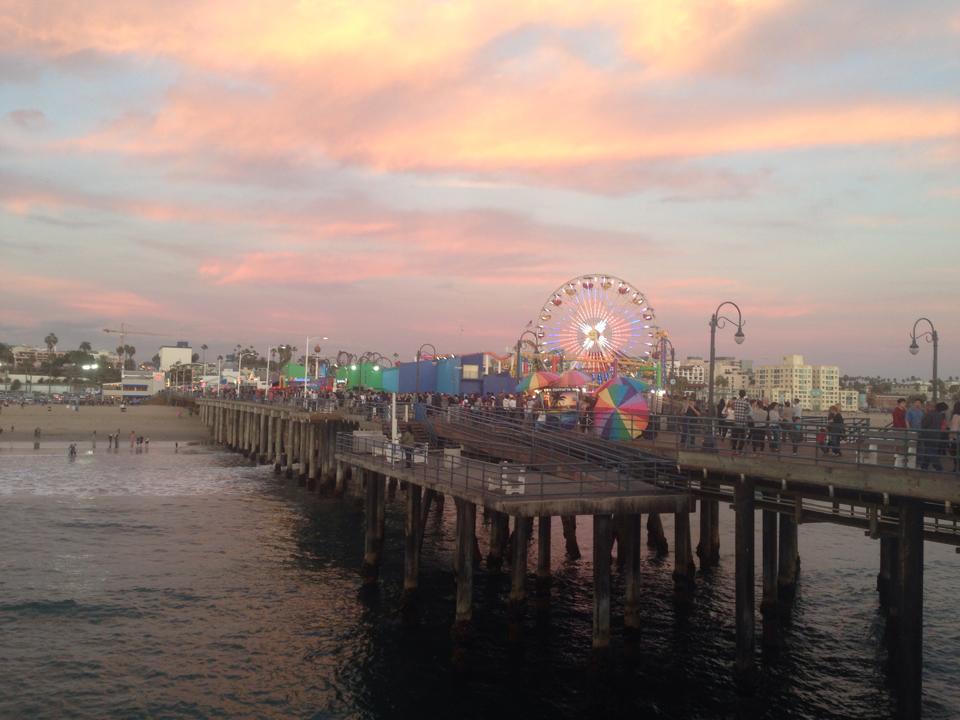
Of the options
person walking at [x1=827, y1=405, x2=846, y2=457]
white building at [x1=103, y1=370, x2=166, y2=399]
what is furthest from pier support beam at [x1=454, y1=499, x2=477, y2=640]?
white building at [x1=103, y1=370, x2=166, y2=399]

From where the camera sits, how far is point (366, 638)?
20828 mm

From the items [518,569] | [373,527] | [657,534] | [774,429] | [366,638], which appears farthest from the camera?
[657,534]

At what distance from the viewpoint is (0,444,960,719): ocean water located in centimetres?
1716

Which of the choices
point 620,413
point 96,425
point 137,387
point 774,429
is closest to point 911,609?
→ point 774,429

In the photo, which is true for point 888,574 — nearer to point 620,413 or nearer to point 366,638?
point 620,413

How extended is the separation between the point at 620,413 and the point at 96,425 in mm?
81358

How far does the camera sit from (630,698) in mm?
17391

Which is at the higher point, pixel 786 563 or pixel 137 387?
pixel 137 387

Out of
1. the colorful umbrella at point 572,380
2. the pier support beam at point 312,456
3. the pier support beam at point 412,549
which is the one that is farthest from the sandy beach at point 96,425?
the pier support beam at point 412,549

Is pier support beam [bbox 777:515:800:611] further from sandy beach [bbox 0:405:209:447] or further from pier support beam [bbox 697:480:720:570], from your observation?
sandy beach [bbox 0:405:209:447]

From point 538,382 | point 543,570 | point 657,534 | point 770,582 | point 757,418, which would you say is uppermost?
point 538,382

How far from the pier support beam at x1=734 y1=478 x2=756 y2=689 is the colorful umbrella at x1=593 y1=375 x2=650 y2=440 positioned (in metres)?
7.92

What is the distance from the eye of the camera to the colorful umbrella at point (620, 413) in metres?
26.1

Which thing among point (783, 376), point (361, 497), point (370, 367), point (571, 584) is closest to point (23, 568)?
point (361, 497)
